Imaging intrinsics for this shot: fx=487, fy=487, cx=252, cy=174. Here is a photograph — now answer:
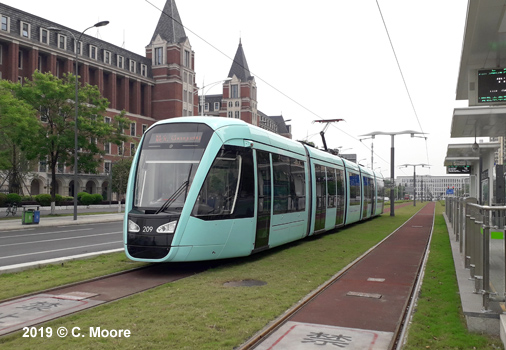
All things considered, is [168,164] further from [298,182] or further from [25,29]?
[25,29]

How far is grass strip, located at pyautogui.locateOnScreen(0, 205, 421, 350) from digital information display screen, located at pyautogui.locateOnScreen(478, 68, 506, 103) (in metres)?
6.51

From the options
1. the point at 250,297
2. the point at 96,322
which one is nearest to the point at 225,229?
the point at 250,297

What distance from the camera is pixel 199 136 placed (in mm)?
10805

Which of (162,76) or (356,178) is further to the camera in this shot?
(162,76)

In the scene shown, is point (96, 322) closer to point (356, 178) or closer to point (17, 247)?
point (17, 247)

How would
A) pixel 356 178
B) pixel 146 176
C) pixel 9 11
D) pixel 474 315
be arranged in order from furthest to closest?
pixel 9 11 < pixel 356 178 < pixel 146 176 < pixel 474 315

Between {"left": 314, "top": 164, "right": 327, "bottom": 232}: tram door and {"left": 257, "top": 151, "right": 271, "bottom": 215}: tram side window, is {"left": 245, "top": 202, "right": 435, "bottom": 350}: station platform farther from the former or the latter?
{"left": 314, "top": 164, "right": 327, "bottom": 232}: tram door

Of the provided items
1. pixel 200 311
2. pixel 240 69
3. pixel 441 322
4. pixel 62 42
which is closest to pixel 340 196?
pixel 441 322

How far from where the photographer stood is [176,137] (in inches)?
430

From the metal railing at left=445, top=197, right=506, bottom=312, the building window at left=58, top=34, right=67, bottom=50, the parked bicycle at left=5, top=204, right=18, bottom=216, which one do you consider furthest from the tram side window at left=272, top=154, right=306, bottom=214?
the building window at left=58, top=34, right=67, bottom=50

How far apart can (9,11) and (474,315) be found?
65849mm

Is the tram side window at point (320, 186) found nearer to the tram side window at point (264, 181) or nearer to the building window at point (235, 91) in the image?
the tram side window at point (264, 181)

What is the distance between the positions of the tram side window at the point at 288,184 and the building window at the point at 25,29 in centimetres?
5688

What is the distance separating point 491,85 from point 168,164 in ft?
30.8
